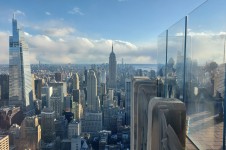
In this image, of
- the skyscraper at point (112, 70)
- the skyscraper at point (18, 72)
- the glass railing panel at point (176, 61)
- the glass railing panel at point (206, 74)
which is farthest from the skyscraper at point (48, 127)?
the glass railing panel at point (206, 74)

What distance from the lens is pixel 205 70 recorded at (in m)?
0.68

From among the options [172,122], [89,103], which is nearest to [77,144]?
[89,103]

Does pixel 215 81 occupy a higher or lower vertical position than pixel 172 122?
higher

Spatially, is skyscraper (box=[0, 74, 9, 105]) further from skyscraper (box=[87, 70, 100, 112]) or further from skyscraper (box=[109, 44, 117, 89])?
skyscraper (box=[109, 44, 117, 89])

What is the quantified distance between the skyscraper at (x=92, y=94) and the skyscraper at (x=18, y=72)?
4366mm

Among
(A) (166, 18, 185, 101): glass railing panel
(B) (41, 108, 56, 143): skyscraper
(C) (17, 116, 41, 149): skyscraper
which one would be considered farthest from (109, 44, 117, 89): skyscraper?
(A) (166, 18, 185, 101): glass railing panel

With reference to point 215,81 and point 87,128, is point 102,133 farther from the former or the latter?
point 215,81

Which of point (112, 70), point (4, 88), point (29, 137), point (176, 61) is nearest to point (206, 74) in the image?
point (176, 61)

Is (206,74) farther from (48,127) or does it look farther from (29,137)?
(48,127)

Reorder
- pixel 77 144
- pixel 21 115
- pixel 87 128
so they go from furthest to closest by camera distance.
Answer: pixel 21 115, pixel 87 128, pixel 77 144

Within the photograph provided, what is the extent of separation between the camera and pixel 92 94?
67.6 feet

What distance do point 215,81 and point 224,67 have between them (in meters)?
0.08

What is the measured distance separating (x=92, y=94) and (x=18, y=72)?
5.88 meters

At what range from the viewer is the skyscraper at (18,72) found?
2136cm
